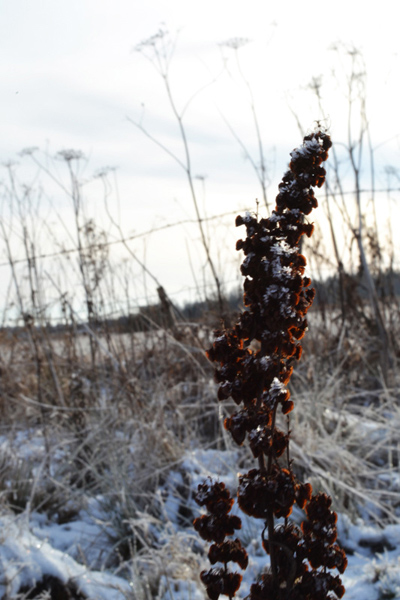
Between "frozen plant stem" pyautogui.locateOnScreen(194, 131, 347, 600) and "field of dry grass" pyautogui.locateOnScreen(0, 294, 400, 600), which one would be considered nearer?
"frozen plant stem" pyautogui.locateOnScreen(194, 131, 347, 600)

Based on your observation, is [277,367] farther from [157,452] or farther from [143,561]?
[157,452]

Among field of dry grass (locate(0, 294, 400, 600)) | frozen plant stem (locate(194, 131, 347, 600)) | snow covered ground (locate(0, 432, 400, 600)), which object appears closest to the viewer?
frozen plant stem (locate(194, 131, 347, 600))

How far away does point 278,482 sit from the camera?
77cm

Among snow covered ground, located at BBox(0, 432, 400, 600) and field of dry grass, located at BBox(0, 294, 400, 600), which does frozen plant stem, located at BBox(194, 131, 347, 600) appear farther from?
field of dry grass, located at BBox(0, 294, 400, 600)

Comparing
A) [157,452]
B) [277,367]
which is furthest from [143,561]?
[277,367]

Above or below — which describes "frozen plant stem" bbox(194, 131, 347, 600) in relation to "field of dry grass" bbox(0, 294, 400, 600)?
above

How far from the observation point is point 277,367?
2.48 ft

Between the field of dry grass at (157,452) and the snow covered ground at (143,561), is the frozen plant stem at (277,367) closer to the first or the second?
the snow covered ground at (143,561)

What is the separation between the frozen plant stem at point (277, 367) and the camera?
2.47 ft

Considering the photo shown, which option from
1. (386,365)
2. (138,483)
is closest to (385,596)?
(138,483)

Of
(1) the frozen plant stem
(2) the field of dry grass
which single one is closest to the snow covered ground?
(2) the field of dry grass

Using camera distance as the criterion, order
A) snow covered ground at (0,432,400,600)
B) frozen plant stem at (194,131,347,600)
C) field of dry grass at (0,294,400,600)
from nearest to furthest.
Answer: frozen plant stem at (194,131,347,600)
snow covered ground at (0,432,400,600)
field of dry grass at (0,294,400,600)

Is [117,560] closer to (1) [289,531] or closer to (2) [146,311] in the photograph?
(1) [289,531]

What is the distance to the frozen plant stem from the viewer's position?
0.75 metres
